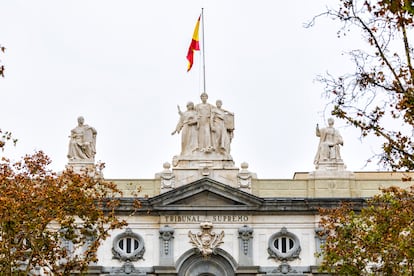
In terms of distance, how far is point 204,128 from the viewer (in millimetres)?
47156

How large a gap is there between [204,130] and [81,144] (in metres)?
5.43

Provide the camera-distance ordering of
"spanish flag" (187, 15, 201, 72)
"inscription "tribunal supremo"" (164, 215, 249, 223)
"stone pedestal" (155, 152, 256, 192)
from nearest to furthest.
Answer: "inscription "tribunal supremo"" (164, 215, 249, 223), "stone pedestal" (155, 152, 256, 192), "spanish flag" (187, 15, 201, 72)

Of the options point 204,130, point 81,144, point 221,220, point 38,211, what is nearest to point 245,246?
point 221,220

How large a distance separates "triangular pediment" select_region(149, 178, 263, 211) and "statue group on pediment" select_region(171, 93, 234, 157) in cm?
183

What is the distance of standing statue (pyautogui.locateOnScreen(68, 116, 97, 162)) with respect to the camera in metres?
46.8

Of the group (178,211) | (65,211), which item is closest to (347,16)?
(65,211)

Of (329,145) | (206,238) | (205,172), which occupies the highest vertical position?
(329,145)

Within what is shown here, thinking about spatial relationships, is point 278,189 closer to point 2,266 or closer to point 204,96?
point 204,96

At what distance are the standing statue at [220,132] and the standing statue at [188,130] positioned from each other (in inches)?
32.9

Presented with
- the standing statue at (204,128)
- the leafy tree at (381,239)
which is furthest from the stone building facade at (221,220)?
the leafy tree at (381,239)

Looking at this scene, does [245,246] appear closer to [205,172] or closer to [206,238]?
[206,238]

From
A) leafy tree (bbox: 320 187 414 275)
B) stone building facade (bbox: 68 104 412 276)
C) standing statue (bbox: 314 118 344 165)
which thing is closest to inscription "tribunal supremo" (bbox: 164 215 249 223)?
stone building facade (bbox: 68 104 412 276)

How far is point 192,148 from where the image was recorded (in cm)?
4703

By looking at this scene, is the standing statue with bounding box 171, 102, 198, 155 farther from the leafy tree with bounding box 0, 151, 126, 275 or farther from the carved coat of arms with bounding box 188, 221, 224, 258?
the leafy tree with bounding box 0, 151, 126, 275
